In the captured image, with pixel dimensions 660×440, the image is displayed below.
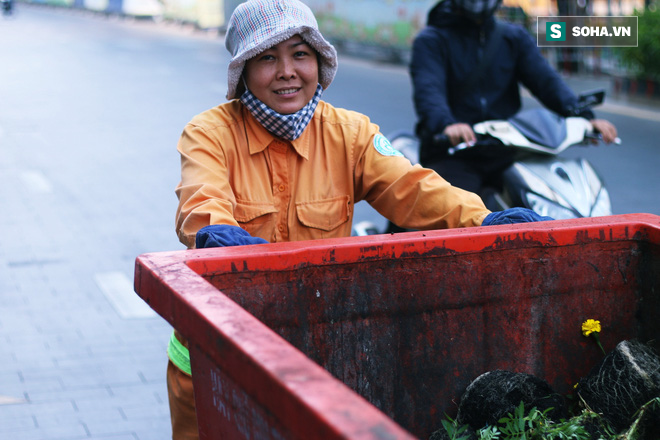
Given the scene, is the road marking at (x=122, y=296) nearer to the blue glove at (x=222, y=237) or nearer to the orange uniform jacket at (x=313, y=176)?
the orange uniform jacket at (x=313, y=176)

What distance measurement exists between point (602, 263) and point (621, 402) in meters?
0.38

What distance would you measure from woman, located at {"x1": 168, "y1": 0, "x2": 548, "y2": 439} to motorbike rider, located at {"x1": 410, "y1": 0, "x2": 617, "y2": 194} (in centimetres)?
156

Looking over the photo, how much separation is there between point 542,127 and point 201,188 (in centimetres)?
207

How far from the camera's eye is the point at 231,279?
75.6 inches

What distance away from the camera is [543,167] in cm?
384

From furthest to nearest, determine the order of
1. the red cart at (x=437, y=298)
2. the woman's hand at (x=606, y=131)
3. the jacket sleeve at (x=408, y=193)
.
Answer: the woman's hand at (x=606, y=131) < the jacket sleeve at (x=408, y=193) < the red cart at (x=437, y=298)

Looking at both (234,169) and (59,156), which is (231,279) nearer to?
(234,169)

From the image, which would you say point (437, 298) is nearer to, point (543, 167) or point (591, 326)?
point (591, 326)

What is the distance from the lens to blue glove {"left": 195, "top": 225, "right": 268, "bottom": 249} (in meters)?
2.06

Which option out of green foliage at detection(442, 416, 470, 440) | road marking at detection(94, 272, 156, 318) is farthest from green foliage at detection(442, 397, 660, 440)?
road marking at detection(94, 272, 156, 318)

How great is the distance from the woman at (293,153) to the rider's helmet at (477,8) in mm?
1664

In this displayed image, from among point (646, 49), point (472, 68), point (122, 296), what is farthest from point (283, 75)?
point (646, 49)

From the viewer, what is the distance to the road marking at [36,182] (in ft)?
27.1

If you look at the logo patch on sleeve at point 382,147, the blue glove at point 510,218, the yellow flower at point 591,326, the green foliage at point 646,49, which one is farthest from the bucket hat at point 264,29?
the green foliage at point 646,49
